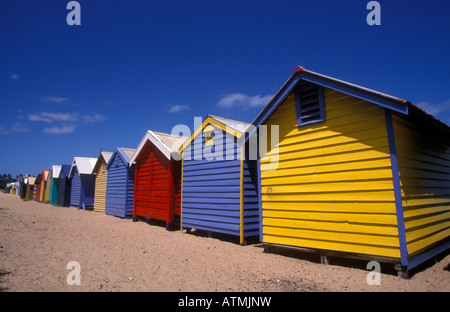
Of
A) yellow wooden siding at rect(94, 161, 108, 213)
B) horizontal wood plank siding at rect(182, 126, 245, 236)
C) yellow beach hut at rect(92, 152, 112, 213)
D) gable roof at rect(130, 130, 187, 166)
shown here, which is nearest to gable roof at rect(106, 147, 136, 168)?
gable roof at rect(130, 130, 187, 166)

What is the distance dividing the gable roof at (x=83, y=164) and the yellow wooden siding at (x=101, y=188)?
1793mm

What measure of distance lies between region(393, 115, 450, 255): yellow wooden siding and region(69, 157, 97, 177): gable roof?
22044 mm

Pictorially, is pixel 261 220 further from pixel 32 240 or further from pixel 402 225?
pixel 32 240

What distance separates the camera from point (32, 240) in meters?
7.72

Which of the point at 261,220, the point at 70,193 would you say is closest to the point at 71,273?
the point at 261,220

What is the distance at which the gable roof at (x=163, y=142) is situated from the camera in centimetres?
1102

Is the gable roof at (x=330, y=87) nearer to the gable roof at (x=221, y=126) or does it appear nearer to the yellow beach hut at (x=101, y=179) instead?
the gable roof at (x=221, y=126)

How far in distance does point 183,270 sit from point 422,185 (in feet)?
18.0

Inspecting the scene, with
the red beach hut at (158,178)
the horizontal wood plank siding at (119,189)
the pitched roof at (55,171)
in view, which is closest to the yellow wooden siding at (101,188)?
the horizontal wood plank siding at (119,189)

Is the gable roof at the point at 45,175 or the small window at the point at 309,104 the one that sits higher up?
the small window at the point at 309,104

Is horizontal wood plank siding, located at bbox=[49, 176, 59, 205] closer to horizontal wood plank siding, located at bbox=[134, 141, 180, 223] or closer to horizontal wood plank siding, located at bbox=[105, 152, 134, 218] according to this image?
horizontal wood plank siding, located at bbox=[105, 152, 134, 218]

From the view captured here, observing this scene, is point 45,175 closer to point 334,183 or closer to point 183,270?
point 183,270

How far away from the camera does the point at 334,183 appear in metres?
5.55
